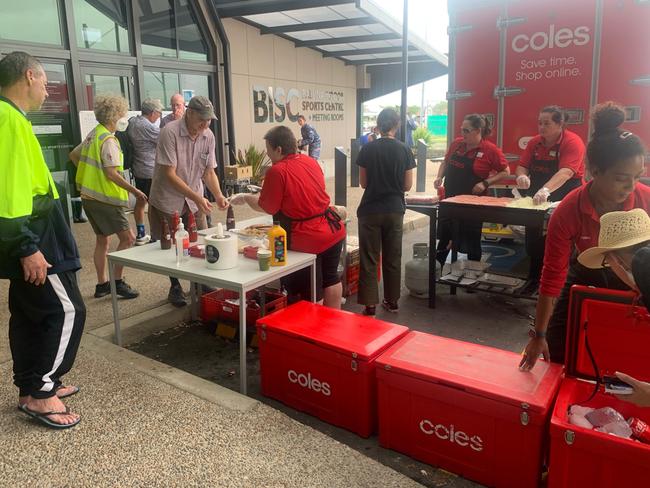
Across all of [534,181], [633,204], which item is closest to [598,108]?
[534,181]

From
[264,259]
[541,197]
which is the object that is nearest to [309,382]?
[264,259]

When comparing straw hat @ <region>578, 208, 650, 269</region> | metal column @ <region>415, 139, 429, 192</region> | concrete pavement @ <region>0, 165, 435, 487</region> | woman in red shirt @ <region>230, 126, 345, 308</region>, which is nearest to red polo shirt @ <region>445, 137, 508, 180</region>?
woman in red shirt @ <region>230, 126, 345, 308</region>

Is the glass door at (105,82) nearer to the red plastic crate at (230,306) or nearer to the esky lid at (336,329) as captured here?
the red plastic crate at (230,306)

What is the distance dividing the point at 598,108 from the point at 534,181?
49.0 inches

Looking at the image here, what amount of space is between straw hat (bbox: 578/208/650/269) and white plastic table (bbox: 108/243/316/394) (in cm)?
188

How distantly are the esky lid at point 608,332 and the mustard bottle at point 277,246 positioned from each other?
172cm

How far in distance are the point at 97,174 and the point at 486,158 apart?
11.8ft

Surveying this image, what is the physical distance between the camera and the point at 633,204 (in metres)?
2.45

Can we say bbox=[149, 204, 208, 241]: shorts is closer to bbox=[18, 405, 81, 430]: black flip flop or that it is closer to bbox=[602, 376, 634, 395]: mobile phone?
bbox=[18, 405, 81, 430]: black flip flop

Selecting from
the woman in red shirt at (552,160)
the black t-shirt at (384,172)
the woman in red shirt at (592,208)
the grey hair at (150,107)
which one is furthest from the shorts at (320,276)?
the grey hair at (150,107)

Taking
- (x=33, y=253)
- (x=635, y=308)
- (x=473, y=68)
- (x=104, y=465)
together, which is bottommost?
(x=104, y=465)

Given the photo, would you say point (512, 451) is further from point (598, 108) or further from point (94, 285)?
point (94, 285)

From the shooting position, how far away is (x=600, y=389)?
2.31m

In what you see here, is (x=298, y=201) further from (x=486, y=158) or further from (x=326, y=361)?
(x=486, y=158)
